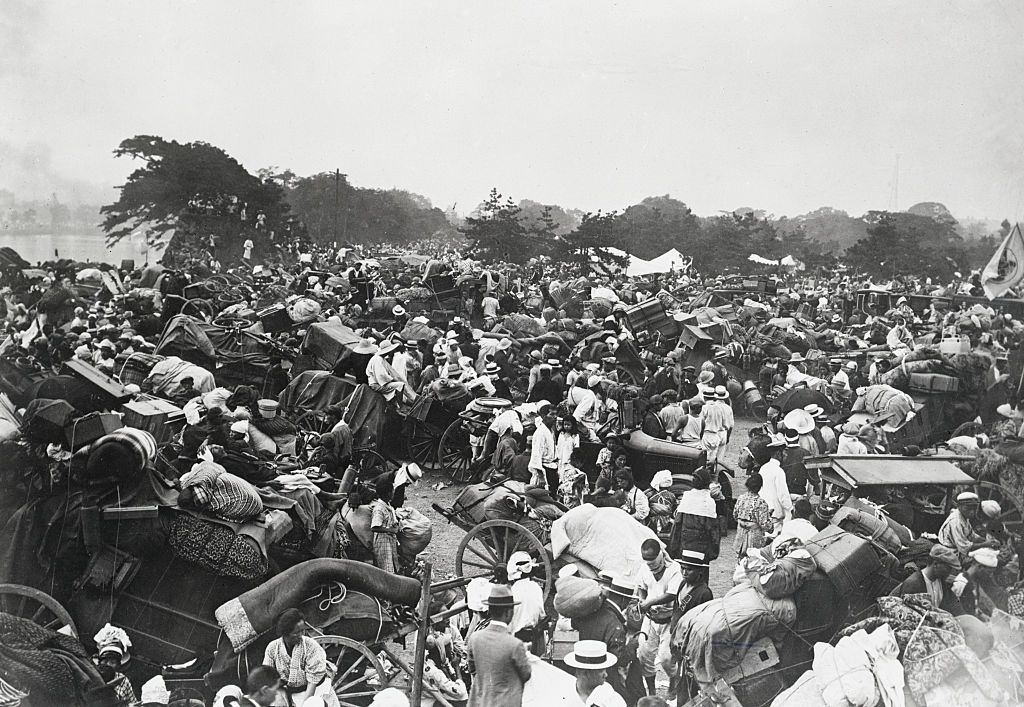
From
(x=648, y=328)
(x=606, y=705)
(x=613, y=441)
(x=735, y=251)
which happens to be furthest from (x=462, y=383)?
(x=735, y=251)

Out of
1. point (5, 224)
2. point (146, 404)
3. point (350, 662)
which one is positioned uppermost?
point (5, 224)

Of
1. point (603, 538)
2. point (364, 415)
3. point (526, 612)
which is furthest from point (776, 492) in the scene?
point (364, 415)

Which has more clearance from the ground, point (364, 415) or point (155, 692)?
point (364, 415)

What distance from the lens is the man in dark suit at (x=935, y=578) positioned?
20.3 feet

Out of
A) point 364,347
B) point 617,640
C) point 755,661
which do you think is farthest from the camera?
point 364,347

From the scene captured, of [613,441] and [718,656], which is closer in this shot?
[718,656]

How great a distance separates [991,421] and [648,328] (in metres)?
7.53

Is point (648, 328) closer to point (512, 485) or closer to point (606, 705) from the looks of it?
point (512, 485)

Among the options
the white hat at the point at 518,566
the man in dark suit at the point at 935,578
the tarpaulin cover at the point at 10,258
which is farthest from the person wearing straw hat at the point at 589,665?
the tarpaulin cover at the point at 10,258

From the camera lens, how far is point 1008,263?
25.3 ft

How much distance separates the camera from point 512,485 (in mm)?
7766

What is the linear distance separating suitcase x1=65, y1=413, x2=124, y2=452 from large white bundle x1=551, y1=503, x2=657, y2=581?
13.8 ft

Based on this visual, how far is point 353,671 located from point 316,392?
5574mm

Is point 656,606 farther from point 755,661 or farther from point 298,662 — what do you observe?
point 298,662
